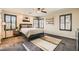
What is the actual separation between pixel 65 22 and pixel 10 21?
1.37 metres

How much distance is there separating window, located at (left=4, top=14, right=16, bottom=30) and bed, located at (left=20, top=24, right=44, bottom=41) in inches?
8.1

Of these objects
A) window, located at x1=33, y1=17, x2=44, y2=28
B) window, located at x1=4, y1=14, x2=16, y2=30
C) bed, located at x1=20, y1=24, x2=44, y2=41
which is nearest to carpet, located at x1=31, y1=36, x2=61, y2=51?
bed, located at x1=20, y1=24, x2=44, y2=41

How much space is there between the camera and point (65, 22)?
185 centimetres

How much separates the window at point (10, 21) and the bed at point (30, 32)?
0.67 feet

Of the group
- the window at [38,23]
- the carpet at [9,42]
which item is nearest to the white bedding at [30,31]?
the window at [38,23]

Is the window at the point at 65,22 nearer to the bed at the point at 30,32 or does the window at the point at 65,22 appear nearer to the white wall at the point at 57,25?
the white wall at the point at 57,25

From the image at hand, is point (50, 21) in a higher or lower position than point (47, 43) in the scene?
higher

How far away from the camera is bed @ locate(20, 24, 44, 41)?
6.12 ft

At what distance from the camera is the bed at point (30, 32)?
73.5 inches

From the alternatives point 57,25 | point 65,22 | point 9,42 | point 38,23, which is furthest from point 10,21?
point 65,22

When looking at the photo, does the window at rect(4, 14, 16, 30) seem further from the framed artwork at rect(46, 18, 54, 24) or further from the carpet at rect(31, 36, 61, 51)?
the framed artwork at rect(46, 18, 54, 24)

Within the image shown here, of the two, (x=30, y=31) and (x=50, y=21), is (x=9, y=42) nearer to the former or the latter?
(x=30, y=31)
